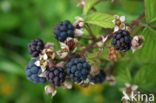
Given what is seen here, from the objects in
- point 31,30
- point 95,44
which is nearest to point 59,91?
point 31,30

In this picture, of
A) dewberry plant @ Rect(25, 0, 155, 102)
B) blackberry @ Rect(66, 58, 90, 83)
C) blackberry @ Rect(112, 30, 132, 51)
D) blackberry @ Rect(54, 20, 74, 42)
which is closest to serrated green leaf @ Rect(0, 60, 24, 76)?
dewberry plant @ Rect(25, 0, 155, 102)

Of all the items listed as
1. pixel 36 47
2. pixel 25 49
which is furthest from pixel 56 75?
pixel 25 49

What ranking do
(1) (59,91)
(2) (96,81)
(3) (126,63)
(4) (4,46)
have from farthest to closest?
(4) (4,46), (1) (59,91), (3) (126,63), (2) (96,81)

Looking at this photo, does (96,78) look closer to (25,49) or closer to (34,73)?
(34,73)

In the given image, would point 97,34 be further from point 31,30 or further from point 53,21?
point 31,30

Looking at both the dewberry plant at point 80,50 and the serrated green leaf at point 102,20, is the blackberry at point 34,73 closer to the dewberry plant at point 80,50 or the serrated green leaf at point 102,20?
the dewberry plant at point 80,50

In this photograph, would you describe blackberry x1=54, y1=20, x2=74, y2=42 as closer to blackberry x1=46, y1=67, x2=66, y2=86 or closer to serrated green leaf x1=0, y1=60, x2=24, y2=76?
blackberry x1=46, y1=67, x2=66, y2=86

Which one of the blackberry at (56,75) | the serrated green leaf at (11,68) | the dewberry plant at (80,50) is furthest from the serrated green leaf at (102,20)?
the serrated green leaf at (11,68)
